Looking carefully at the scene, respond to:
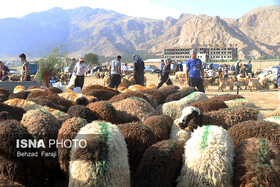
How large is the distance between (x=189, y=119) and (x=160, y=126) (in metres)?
0.39

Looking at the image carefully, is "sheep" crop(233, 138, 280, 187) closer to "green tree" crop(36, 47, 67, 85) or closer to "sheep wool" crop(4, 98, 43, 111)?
"sheep wool" crop(4, 98, 43, 111)

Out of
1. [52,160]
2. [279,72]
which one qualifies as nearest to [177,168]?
[52,160]

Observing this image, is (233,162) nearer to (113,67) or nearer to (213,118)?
(213,118)

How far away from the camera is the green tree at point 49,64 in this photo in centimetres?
1431

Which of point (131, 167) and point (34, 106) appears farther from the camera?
point (34, 106)

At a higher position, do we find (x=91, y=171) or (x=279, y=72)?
(x=279, y=72)

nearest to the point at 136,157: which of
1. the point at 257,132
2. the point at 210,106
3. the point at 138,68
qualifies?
the point at 257,132

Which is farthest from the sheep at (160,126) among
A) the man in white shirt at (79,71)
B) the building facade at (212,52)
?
the building facade at (212,52)

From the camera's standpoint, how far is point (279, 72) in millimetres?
6102

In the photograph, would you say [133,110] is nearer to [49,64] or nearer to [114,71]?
[114,71]

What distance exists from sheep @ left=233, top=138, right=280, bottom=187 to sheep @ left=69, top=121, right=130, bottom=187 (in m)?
1.01

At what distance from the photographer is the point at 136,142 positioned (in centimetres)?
283

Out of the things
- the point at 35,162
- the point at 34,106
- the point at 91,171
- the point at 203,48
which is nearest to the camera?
the point at 91,171

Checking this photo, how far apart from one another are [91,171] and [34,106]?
91.5 inches
